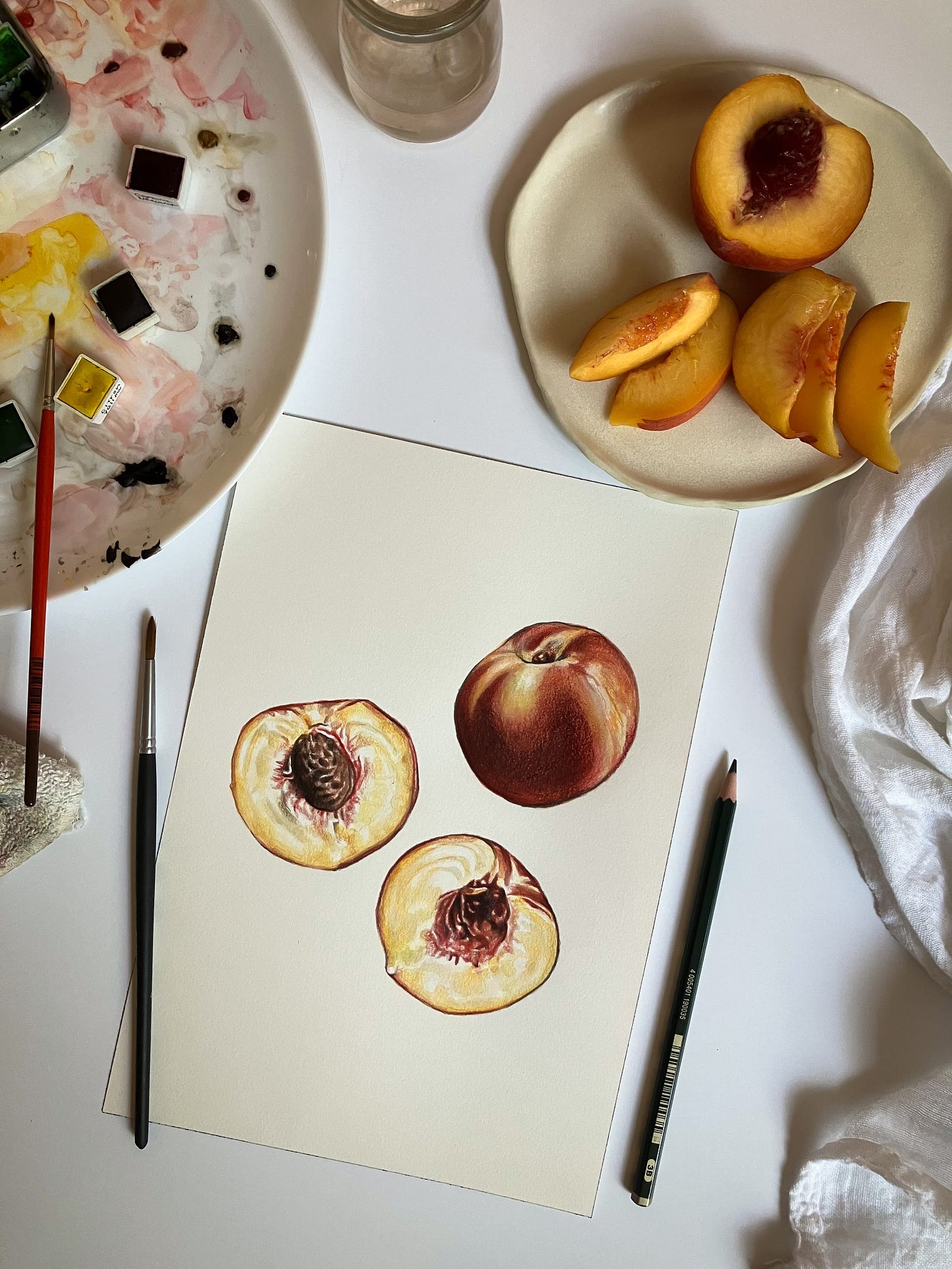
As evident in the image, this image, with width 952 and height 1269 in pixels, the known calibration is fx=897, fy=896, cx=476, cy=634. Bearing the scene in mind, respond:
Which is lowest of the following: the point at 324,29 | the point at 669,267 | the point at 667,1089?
the point at 667,1089

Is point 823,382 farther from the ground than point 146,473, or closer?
farther from the ground

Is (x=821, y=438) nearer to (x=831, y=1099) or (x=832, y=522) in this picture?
(x=832, y=522)

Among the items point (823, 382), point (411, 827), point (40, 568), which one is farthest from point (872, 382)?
point (40, 568)

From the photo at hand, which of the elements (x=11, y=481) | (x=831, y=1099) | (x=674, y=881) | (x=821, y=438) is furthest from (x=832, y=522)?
(x=11, y=481)

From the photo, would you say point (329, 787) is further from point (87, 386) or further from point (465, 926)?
point (87, 386)

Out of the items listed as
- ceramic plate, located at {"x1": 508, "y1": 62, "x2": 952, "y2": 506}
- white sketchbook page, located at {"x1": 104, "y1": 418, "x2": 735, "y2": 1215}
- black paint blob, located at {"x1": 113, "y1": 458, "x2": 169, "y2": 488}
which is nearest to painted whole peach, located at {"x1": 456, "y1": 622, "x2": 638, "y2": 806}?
white sketchbook page, located at {"x1": 104, "y1": 418, "x2": 735, "y2": 1215}

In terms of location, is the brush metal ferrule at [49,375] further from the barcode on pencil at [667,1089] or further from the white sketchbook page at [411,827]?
the barcode on pencil at [667,1089]

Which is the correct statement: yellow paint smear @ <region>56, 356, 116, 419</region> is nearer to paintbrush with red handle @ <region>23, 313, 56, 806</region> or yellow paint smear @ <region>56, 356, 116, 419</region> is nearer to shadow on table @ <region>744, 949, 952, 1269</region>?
paintbrush with red handle @ <region>23, 313, 56, 806</region>
